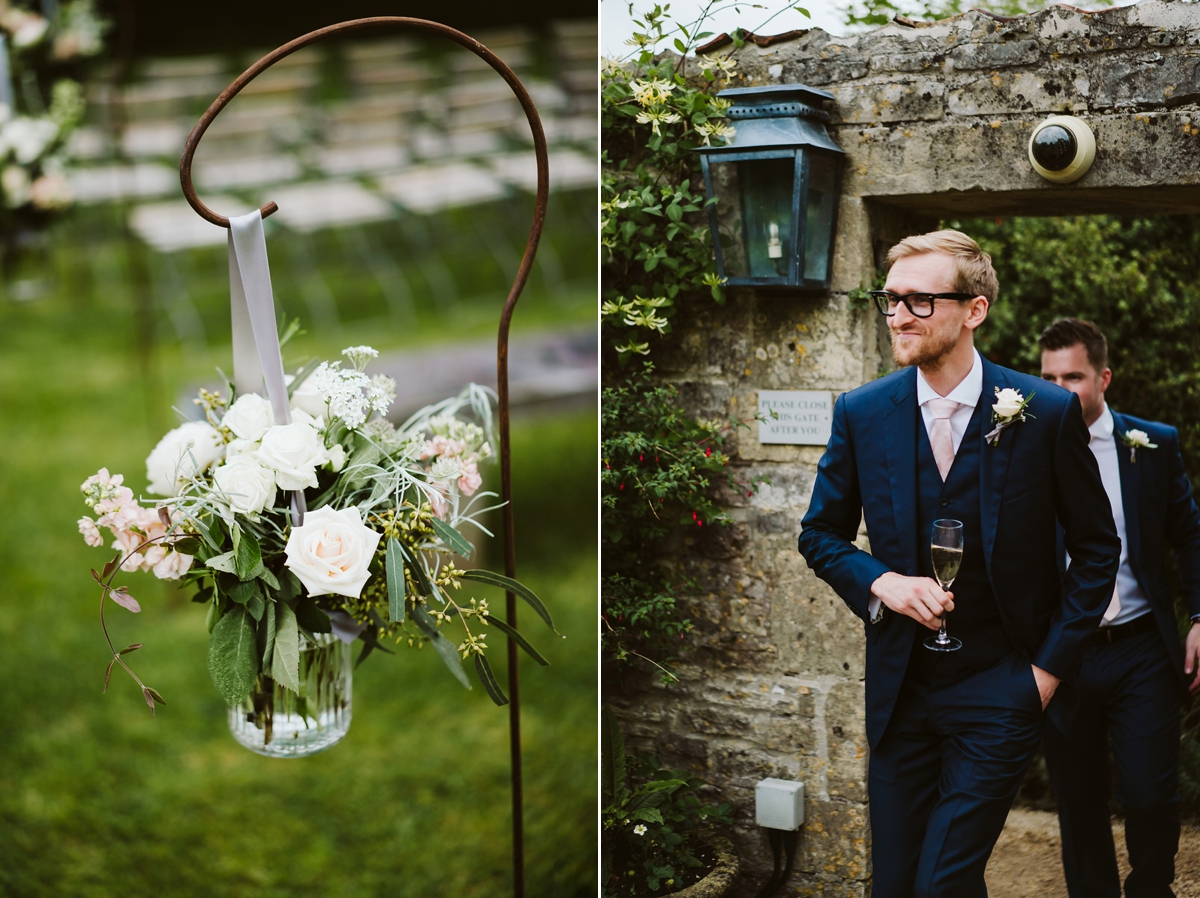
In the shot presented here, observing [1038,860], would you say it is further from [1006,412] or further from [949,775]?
[1006,412]

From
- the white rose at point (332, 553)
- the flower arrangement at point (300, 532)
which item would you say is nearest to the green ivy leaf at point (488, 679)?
the flower arrangement at point (300, 532)

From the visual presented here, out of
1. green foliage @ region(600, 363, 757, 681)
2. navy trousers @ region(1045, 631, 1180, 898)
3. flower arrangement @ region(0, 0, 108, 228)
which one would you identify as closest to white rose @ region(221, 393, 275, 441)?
green foliage @ region(600, 363, 757, 681)

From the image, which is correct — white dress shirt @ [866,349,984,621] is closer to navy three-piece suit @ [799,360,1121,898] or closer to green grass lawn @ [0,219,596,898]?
navy three-piece suit @ [799,360,1121,898]

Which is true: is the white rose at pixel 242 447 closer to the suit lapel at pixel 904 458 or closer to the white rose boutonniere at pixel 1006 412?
the suit lapel at pixel 904 458

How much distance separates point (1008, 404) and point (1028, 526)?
21cm

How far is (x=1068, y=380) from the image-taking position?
2111 mm

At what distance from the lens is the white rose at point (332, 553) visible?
1.64 m

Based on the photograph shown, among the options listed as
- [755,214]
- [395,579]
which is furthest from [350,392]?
[755,214]

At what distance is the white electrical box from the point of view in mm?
2189

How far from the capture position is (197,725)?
163 inches

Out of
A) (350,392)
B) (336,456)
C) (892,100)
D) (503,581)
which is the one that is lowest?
(503,581)

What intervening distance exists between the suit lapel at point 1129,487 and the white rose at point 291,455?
1.46 metres

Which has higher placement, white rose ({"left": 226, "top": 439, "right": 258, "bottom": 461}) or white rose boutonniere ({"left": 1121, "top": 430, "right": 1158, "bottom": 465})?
white rose ({"left": 226, "top": 439, "right": 258, "bottom": 461})

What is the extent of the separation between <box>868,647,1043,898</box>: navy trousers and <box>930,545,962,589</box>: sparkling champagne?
0.18 m
